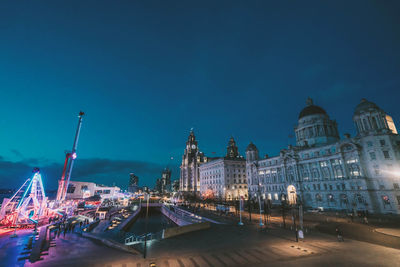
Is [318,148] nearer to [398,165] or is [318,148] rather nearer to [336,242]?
[398,165]

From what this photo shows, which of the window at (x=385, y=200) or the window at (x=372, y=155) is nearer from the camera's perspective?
the window at (x=385, y=200)

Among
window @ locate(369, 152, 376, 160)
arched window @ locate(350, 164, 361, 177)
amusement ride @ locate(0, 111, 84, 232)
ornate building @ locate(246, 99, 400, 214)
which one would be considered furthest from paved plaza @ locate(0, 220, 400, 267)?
window @ locate(369, 152, 376, 160)

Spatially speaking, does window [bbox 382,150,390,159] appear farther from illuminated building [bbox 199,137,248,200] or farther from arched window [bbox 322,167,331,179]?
illuminated building [bbox 199,137,248,200]

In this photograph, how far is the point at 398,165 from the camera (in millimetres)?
52344

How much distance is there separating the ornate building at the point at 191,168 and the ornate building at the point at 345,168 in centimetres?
8050

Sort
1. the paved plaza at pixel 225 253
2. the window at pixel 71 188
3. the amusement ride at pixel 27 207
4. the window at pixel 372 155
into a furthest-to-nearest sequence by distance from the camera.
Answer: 1. the window at pixel 71 188
2. the window at pixel 372 155
3. the amusement ride at pixel 27 207
4. the paved plaza at pixel 225 253

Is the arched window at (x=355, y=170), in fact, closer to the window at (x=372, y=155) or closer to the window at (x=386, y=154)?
the window at (x=372, y=155)

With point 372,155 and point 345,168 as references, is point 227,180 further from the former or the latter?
point 372,155

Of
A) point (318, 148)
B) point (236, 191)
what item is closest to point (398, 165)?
point (318, 148)

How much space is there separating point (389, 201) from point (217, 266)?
208 feet

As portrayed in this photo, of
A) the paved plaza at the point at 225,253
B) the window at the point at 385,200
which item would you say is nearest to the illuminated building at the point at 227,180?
the window at the point at 385,200

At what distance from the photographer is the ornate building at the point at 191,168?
16438 cm

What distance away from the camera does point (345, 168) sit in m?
62.8

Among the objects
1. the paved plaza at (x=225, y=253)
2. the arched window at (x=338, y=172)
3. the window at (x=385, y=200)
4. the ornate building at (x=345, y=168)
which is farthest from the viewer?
the arched window at (x=338, y=172)
